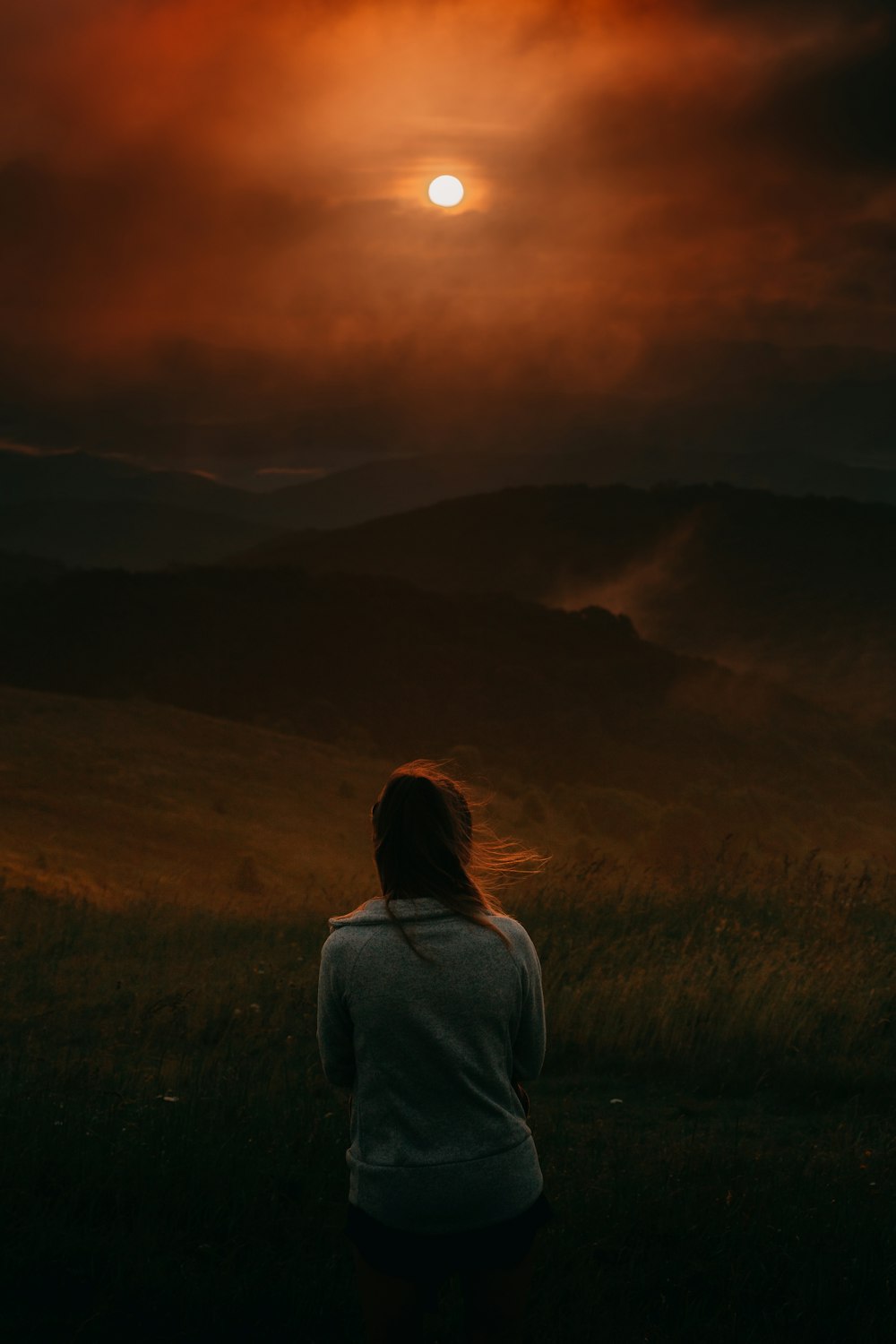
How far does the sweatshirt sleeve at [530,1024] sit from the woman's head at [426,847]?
9 cm

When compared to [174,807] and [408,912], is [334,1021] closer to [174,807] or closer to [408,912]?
[408,912]

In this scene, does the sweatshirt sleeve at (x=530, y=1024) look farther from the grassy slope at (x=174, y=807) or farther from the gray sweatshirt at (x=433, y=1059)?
the grassy slope at (x=174, y=807)

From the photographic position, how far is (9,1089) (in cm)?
539

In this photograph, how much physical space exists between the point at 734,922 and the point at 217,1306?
7.12m

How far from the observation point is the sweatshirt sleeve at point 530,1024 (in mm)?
2443

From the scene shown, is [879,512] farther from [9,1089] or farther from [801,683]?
[9,1089]

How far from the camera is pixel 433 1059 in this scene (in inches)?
93.5

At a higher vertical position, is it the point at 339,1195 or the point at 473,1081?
the point at 473,1081

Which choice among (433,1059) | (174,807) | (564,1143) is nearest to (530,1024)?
(433,1059)

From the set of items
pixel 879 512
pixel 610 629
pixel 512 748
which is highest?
pixel 879 512

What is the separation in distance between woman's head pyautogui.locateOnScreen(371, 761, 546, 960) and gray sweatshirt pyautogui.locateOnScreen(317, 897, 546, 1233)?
0.03 meters

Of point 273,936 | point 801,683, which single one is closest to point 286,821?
point 273,936

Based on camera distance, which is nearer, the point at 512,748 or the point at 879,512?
the point at 512,748

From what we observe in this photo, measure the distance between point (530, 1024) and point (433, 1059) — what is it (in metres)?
0.24
